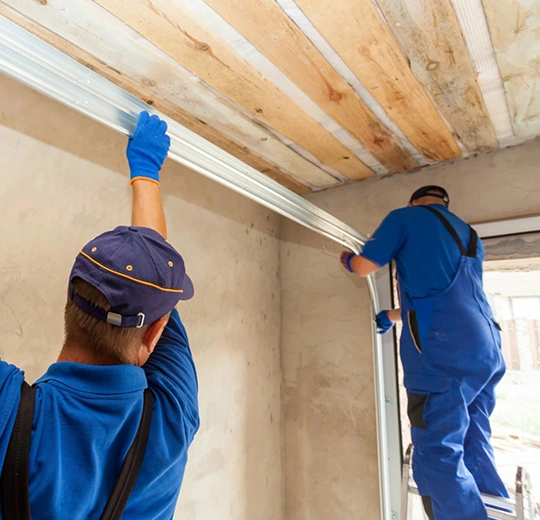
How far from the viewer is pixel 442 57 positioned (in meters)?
1.10

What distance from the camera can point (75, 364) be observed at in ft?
1.92

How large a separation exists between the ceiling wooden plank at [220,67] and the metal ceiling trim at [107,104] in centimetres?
36

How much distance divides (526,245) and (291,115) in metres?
1.17

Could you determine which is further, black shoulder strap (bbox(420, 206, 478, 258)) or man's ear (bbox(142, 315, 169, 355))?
black shoulder strap (bbox(420, 206, 478, 258))

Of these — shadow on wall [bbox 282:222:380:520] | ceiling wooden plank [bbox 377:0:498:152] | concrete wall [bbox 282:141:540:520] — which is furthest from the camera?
shadow on wall [bbox 282:222:380:520]

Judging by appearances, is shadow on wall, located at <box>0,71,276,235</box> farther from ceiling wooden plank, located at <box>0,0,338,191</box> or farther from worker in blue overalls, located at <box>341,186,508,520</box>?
worker in blue overalls, located at <box>341,186,508,520</box>

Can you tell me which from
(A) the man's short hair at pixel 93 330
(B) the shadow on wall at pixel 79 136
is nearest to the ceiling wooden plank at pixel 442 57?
(A) the man's short hair at pixel 93 330

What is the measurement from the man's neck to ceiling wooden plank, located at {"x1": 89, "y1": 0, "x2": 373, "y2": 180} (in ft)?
2.78

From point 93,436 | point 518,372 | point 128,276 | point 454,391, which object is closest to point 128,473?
point 93,436

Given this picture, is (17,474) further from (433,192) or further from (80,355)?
(433,192)

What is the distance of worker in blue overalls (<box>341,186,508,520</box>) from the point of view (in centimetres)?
120

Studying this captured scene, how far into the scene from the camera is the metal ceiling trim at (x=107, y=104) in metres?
0.59

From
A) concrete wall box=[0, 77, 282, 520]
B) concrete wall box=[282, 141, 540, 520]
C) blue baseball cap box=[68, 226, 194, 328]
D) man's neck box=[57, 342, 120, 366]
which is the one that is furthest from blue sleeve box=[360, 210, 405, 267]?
man's neck box=[57, 342, 120, 366]

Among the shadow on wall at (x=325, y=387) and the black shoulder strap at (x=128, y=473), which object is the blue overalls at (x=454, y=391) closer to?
the shadow on wall at (x=325, y=387)
